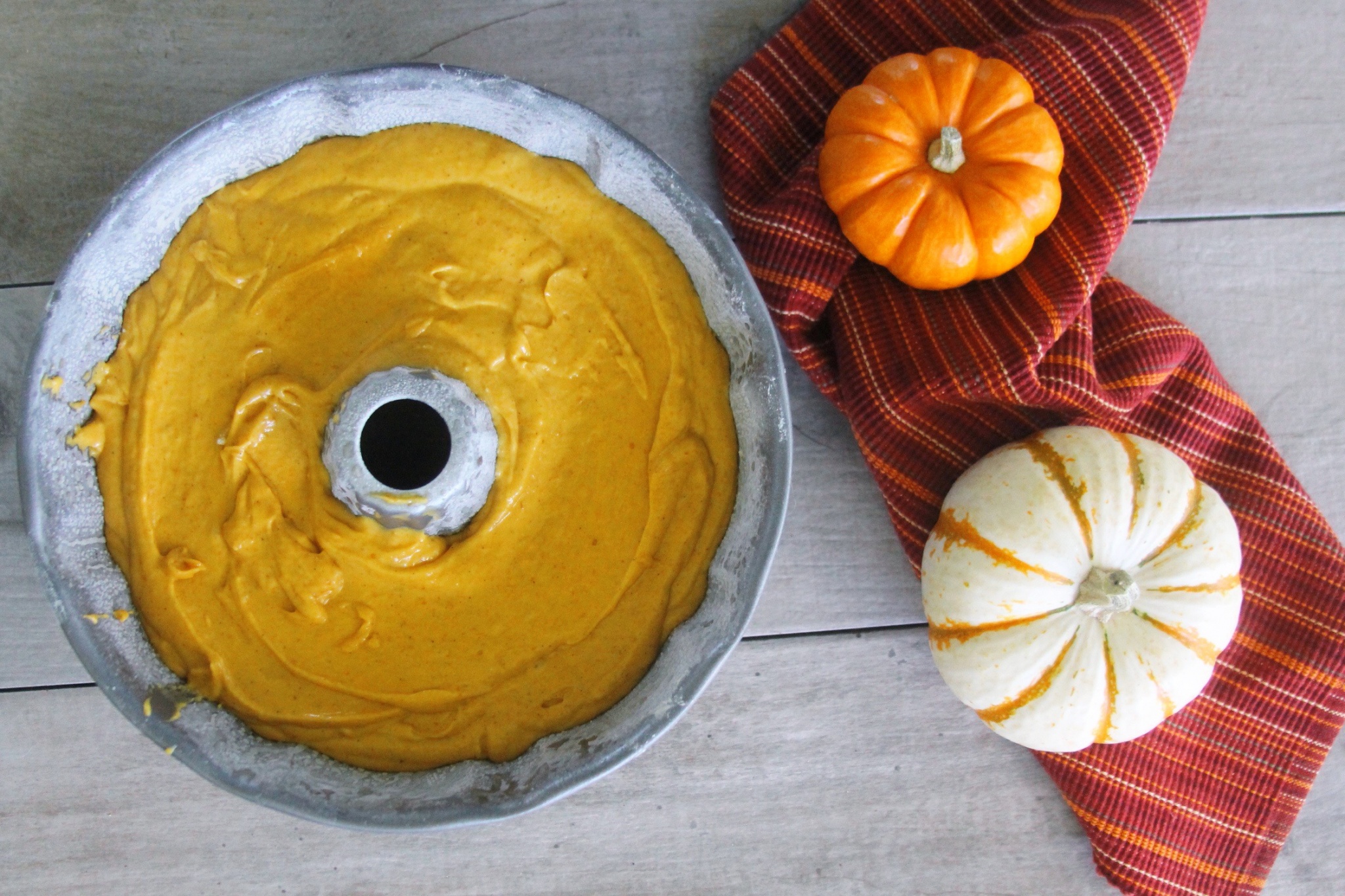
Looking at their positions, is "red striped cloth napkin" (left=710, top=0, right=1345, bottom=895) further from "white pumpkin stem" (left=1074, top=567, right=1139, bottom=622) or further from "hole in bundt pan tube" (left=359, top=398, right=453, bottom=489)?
"hole in bundt pan tube" (left=359, top=398, right=453, bottom=489)

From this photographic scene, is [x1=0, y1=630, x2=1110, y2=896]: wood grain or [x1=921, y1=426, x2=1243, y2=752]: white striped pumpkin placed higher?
[x1=921, y1=426, x2=1243, y2=752]: white striped pumpkin

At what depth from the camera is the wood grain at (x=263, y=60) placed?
1.12 meters

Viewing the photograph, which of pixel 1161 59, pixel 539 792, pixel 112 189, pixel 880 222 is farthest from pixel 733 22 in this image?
pixel 539 792

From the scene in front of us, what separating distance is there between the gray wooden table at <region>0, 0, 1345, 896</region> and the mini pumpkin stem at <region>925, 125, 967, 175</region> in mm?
267

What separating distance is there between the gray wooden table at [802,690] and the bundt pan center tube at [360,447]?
265mm

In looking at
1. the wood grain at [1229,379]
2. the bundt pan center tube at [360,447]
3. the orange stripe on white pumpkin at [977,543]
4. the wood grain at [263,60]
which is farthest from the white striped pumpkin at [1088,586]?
the wood grain at [263,60]

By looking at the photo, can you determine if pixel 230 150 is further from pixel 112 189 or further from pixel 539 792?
pixel 539 792

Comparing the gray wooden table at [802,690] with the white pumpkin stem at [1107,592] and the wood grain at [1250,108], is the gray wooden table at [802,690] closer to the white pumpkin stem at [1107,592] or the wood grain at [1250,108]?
the wood grain at [1250,108]

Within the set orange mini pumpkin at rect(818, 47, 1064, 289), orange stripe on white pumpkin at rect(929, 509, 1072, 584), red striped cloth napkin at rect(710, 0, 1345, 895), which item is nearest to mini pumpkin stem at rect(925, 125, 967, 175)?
orange mini pumpkin at rect(818, 47, 1064, 289)

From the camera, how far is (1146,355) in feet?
3.60

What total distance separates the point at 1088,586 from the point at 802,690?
0.36 metres

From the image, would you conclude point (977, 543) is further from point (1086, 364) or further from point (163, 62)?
point (163, 62)

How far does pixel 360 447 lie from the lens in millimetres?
934

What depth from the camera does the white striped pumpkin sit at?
1.01 meters
